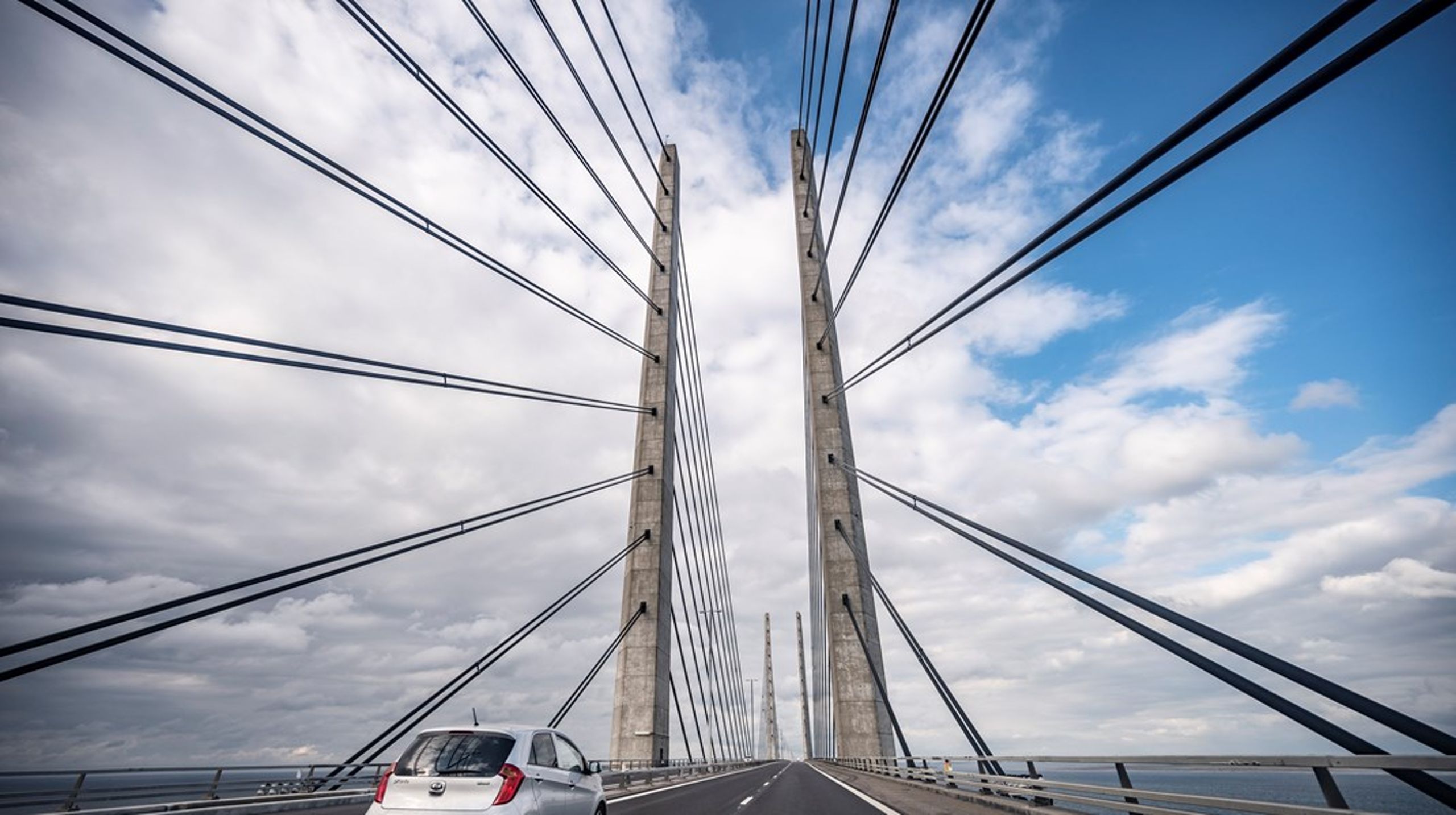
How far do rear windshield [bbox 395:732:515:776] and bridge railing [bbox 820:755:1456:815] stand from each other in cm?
590

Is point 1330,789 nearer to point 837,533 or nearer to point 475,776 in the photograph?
point 475,776

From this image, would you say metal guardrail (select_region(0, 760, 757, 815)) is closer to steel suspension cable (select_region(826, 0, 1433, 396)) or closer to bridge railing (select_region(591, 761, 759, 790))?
bridge railing (select_region(591, 761, 759, 790))

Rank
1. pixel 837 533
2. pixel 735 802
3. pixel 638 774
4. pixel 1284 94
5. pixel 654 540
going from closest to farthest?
pixel 1284 94
pixel 735 802
pixel 638 774
pixel 654 540
pixel 837 533

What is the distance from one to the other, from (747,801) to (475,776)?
10.1 meters

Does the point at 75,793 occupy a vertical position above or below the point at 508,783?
below

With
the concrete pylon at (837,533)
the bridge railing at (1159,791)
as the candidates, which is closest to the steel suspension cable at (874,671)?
the concrete pylon at (837,533)

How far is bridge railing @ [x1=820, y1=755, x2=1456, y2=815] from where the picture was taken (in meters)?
4.72

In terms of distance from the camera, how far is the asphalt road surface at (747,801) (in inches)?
460

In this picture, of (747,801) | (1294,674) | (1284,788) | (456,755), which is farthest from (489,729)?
(1284,788)

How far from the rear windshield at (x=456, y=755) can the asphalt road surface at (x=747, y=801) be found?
18.8 feet

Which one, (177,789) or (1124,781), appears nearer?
(1124,781)

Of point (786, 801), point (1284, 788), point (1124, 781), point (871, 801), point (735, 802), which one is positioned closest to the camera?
point (1124, 781)

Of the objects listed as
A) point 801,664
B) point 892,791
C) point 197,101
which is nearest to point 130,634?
point 197,101

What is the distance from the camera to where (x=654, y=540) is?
2289cm
